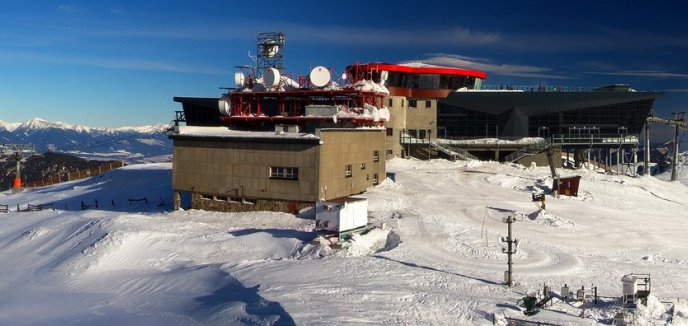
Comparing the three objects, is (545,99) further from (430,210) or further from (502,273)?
(502,273)

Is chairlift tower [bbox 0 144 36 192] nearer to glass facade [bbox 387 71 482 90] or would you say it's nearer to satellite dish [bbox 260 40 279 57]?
satellite dish [bbox 260 40 279 57]

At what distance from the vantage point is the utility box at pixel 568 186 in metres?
41.2

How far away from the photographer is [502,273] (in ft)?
78.7

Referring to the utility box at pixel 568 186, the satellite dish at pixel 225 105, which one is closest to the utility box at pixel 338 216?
the utility box at pixel 568 186

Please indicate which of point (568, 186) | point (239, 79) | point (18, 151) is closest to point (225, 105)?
point (239, 79)

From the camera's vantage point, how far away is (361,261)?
83.7 feet

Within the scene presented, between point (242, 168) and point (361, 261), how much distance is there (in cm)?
1549

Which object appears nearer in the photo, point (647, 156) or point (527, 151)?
point (527, 151)

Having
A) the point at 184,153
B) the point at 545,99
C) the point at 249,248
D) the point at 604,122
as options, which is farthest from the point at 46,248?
the point at 604,122

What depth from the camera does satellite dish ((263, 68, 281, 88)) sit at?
144ft

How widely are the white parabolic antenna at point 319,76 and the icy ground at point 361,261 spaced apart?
9297 mm

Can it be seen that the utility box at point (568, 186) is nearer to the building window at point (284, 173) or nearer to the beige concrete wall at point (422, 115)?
the building window at point (284, 173)

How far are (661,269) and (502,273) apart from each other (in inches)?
322

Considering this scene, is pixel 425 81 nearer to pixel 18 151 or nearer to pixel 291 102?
pixel 291 102
